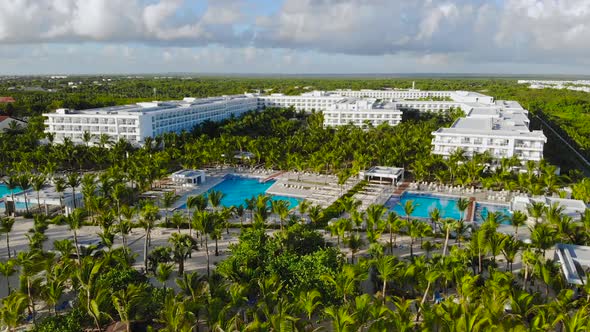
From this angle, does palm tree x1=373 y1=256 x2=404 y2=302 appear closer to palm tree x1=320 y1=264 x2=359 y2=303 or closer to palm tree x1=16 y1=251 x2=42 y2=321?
palm tree x1=320 y1=264 x2=359 y2=303

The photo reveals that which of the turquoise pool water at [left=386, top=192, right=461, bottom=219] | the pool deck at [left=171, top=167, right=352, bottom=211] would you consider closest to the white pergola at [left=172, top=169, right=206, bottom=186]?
the pool deck at [left=171, top=167, right=352, bottom=211]

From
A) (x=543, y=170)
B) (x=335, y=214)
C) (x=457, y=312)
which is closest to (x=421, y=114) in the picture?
(x=543, y=170)

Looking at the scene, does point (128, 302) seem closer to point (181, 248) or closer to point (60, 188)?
point (181, 248)

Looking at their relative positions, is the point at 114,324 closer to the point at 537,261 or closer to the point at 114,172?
the point at 537,261

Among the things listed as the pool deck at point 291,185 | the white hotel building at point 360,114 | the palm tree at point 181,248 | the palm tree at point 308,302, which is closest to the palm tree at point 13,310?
the palm tree at point 181,248

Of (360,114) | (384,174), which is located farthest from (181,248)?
(360,114)

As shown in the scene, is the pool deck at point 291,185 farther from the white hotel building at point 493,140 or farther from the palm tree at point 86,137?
the palm tree at point 86,137
